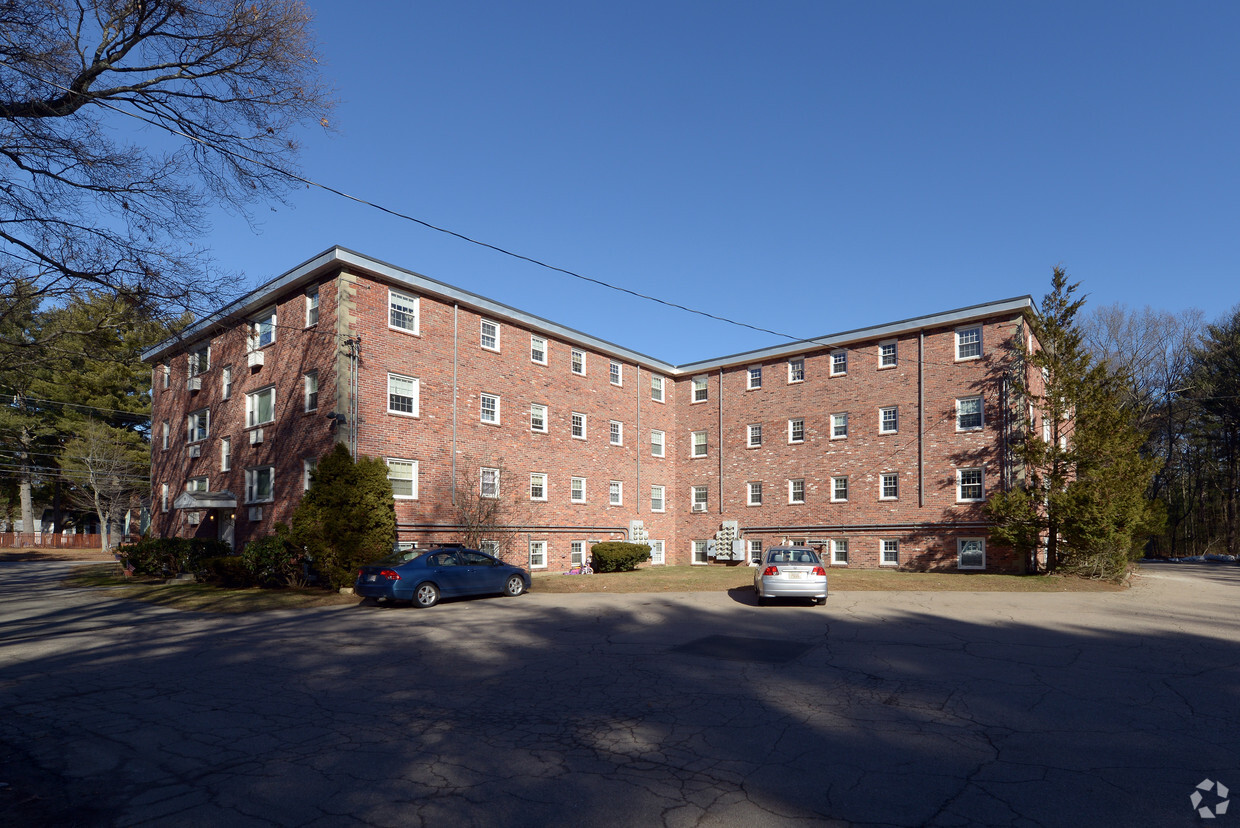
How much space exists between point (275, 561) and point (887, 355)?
78.9 feet

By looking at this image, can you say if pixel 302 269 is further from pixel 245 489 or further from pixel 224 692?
pixel 224 692

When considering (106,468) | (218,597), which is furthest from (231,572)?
(106,468)

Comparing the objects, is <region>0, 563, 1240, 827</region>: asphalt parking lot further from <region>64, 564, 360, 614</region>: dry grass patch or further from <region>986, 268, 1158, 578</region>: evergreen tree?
<region>986, 268, 1158, 578</region>: evergreen tree

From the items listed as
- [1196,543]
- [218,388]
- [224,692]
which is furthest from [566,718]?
[1196,543]

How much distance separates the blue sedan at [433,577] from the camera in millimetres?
16891

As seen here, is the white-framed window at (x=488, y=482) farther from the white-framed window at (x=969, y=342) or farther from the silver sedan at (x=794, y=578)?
the white-framed window at (x=969, y=342)

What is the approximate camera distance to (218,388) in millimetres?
29422

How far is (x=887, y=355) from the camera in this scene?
30.5m

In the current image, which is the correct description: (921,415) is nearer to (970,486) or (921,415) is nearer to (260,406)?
(970,486)

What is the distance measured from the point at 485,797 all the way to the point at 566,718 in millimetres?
2278

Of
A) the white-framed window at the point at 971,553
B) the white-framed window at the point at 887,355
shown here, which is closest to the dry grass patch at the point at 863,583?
the white-framed window at the point at 971,553

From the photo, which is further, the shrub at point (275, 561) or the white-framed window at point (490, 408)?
the white-framed window at point (490, 408)

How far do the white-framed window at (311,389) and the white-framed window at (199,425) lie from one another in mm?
8325

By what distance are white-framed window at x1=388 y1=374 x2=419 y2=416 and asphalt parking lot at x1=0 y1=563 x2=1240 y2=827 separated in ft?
36.4
